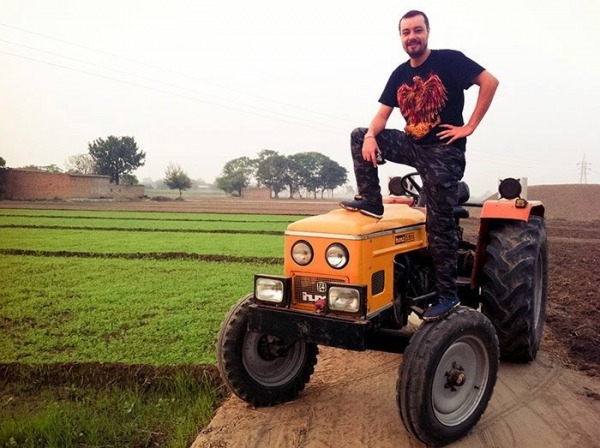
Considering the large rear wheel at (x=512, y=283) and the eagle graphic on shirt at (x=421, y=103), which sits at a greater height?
the eagle graphic on shirt at (x=421, y=103)

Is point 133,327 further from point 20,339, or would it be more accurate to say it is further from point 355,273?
point 355,273

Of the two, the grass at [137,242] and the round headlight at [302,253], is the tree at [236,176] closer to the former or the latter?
the grass at [137,242]

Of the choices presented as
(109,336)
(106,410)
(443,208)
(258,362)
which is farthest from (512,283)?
(109,336)

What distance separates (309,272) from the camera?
3.28 metres

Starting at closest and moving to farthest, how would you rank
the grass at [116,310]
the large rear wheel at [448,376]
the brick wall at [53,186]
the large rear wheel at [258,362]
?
1. the large rear wheel at [448,376]
2. the large rear wheel at [258,362]
3. the grass at [116,310]
4. the brick wall at [53,186]

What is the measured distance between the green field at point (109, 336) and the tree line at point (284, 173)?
3497 inches

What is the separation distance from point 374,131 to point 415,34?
65 cm

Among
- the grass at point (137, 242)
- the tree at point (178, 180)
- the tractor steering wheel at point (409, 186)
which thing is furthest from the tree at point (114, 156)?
the tractor steering wheel at point (409, 186)

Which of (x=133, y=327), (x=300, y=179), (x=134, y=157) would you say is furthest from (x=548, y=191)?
(x=300, y=179)

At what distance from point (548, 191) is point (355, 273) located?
39657 millimetres

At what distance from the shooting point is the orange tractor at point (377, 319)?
9.71ft

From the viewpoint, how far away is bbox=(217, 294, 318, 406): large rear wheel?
11.5 feet

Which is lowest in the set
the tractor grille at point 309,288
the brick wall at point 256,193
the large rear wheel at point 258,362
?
the brick wall at point 256,193

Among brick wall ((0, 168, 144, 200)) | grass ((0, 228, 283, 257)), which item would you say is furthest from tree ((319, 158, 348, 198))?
grass ((0, 228, 283, 257))
